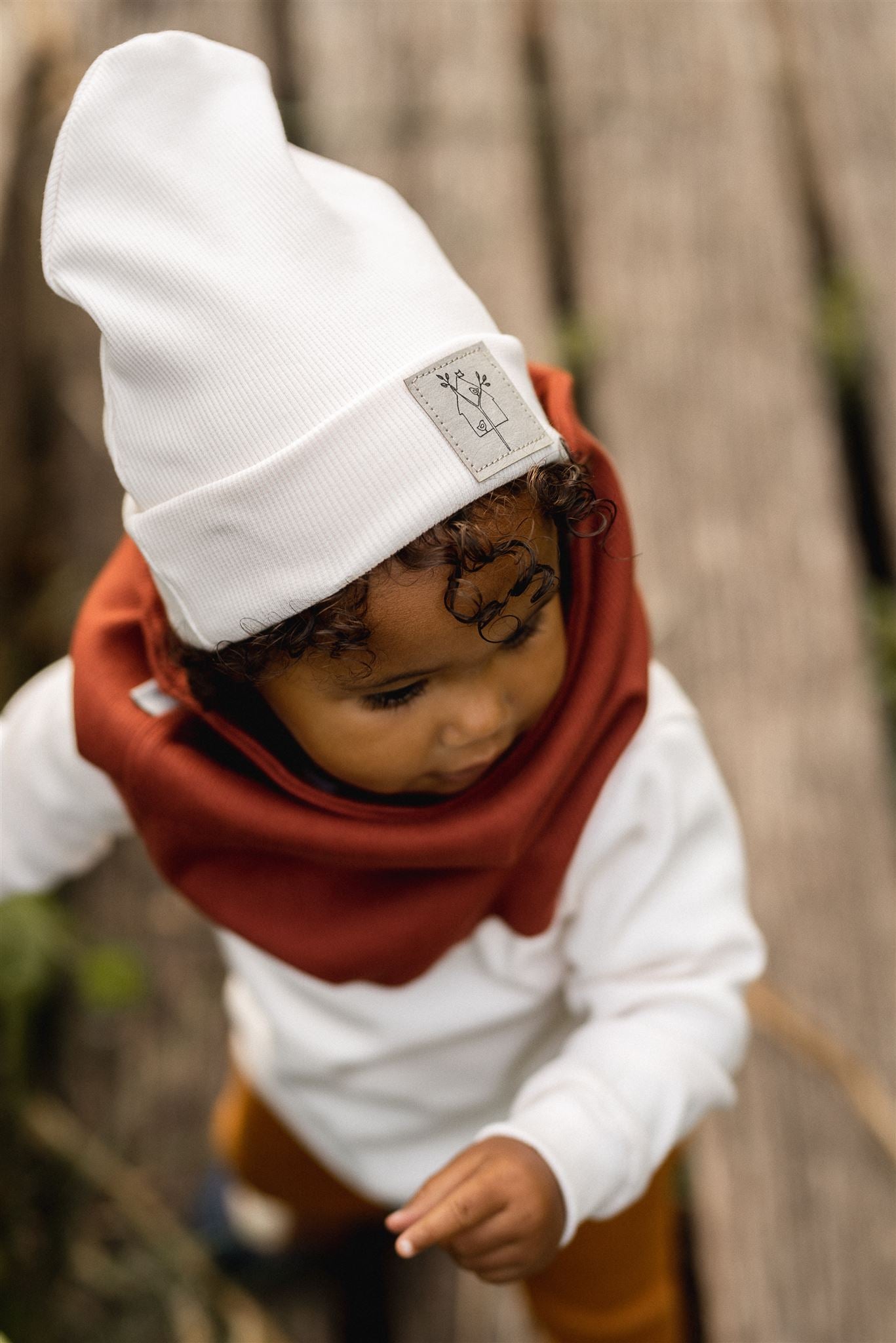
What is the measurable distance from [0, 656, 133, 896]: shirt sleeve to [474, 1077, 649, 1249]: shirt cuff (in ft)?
1.42

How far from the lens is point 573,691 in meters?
1.01

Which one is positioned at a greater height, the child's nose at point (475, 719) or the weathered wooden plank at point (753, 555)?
the child's nose at point (475, 719)

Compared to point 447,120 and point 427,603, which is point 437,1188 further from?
point 447,120

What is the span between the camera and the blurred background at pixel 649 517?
146 centimetres

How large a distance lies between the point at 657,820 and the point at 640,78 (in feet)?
4.86

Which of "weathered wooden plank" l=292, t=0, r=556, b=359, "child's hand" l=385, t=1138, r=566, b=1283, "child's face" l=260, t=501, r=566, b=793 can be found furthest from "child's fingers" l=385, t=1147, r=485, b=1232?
"weathered wooden plank" l=292, t=0, r=556, b=359

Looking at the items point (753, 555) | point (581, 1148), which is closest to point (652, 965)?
point (581, 1148)

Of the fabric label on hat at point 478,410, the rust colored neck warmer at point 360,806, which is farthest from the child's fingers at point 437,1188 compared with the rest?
the fabric label on hat at point 478,410

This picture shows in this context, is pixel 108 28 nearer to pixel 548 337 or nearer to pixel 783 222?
pixel 548 337

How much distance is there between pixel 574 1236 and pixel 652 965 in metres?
0.34

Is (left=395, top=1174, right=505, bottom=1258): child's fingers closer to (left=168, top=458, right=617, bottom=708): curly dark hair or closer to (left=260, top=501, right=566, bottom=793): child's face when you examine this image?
(left=260, top=501, right=566, bottom=793): child's face

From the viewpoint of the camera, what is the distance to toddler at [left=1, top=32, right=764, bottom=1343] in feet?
2.69

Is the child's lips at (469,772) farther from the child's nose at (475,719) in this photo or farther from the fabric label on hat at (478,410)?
the fabric label on hat at (478,410)

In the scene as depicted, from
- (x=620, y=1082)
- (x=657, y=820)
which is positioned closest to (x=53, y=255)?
(x=657, y=820)
